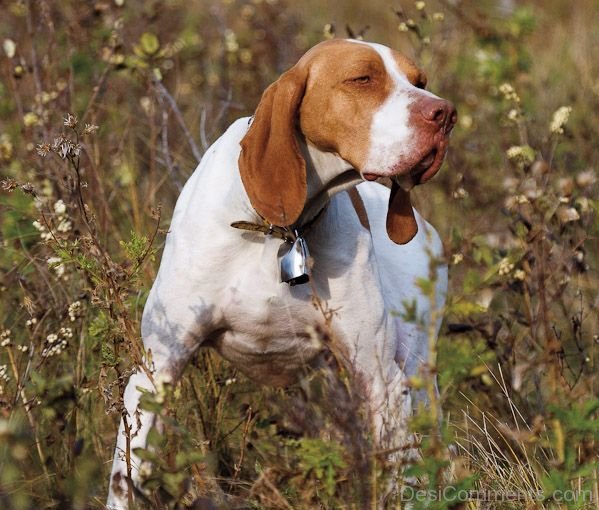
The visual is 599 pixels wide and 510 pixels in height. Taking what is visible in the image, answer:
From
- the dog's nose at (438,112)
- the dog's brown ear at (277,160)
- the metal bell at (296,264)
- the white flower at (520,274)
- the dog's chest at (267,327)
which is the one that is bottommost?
the white flower at (520,274)

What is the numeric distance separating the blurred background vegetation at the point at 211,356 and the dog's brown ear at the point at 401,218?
25 cm

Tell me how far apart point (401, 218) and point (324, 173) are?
0.28m

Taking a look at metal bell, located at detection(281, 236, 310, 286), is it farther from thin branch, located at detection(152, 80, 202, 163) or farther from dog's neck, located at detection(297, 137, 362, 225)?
thin branch, located at detection(152, 80, 202, 163)

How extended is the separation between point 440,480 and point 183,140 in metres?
3.11

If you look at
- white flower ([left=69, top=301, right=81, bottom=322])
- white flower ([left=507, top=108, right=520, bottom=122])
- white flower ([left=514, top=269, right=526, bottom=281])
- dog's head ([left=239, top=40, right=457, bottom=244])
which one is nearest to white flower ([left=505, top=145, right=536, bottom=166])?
white flower ([left=507, top=108, right=520, bottom=122])

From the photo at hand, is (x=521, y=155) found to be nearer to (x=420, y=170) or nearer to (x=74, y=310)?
(x=420, y=170)

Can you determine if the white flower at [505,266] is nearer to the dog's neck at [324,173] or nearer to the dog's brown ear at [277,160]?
the dog's neck at [324,173]

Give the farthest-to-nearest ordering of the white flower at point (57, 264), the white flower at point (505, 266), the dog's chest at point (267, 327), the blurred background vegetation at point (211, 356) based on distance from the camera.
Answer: the white flower at point (505, 266) < the dog's chest at point (267, 327) < the white flower at point (57, 264) < the blurred background vegetation at point (211, 356)

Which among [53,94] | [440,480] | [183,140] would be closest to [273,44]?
[183,140]

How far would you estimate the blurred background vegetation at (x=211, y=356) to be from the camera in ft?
7.84

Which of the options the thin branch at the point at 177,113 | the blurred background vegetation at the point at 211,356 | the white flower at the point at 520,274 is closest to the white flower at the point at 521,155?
the blurred background vegetation at the point at 211,356

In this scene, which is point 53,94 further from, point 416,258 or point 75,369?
point 416,258

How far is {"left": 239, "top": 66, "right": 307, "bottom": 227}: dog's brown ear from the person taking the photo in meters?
3.01

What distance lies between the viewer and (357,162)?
2.99m
